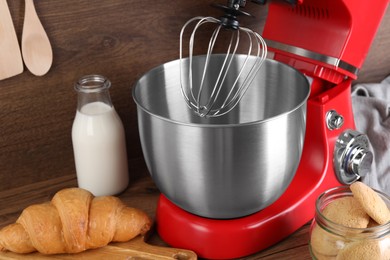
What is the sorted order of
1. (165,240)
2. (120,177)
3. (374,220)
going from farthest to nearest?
1. (120,177)
2. (165,240)
3. (374,220)

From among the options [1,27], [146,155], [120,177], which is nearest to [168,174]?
[146,155]

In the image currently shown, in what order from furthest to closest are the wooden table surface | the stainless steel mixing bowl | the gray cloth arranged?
1. the gray cloth
2. the wooden table surface
3. the stainless steel mixing bowl

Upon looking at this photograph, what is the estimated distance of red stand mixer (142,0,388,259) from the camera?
0.78 m

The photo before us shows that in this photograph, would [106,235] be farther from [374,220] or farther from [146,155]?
[374,220]

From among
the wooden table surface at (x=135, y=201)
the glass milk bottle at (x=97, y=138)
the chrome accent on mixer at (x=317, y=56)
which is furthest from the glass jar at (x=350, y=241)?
the glass milk bottle at (x=97, y=138)

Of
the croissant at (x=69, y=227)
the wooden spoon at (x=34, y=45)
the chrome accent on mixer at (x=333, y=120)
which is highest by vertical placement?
the wooden spoon at (x=34, y=45)

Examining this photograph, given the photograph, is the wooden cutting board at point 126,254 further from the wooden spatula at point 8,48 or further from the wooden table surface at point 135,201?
the wooden spatula at point 8,48

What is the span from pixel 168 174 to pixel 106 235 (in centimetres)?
12

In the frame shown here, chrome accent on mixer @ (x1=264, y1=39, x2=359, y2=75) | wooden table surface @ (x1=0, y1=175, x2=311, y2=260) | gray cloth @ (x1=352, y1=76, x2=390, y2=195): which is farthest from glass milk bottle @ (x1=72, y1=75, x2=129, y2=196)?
gray cloth @ (x1=352, y1=76, x2=390, y2=195)

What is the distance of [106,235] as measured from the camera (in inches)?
30.4

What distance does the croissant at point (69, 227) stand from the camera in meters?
0.76

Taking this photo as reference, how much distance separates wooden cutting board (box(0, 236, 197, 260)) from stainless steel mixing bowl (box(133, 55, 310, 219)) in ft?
0.19

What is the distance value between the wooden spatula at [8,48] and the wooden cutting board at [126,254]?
25cm

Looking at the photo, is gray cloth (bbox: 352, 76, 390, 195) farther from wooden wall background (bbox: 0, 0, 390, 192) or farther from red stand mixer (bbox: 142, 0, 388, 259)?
wooden wall background (bbox: 0, 0, 390, 192)
